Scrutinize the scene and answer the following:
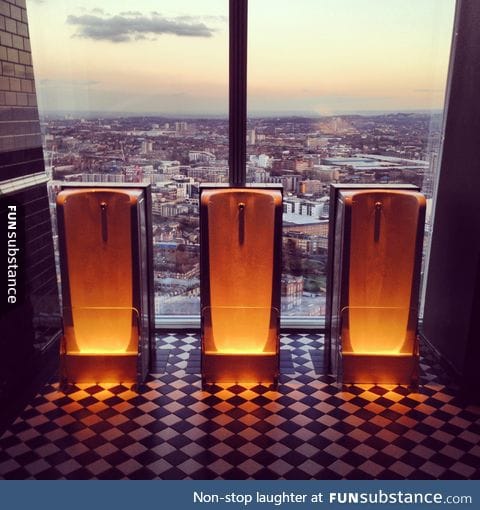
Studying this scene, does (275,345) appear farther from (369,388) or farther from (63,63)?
(63,63)

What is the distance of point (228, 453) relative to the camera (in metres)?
3.51

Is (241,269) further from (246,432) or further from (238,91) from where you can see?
(238,91)

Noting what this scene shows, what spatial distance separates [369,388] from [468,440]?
0.83m

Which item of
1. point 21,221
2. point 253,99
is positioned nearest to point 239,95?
point 253,99

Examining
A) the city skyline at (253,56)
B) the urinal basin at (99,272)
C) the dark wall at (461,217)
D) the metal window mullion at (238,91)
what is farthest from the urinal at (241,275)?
the dark wall at (461,217)

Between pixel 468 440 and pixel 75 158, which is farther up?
pixel 75 158

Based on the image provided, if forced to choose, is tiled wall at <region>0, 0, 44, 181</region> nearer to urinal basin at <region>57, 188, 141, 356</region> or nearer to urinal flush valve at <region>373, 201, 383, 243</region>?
urinal basin at <region>57, 188, 141, 356</region>

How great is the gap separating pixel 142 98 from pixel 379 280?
2.40 m

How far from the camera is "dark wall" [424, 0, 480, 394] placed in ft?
13.5

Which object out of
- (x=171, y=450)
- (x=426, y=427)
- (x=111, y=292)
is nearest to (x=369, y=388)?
(x=426, y=427)

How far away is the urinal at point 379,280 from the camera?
13.7ft

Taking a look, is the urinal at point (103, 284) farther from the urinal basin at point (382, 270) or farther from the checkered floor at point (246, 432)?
the urinal basin at point (382, 270)

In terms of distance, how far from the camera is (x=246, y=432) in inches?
147

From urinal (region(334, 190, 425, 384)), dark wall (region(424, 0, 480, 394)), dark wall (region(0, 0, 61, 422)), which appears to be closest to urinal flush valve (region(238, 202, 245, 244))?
urinal (region(334, 190, 425, 384))
